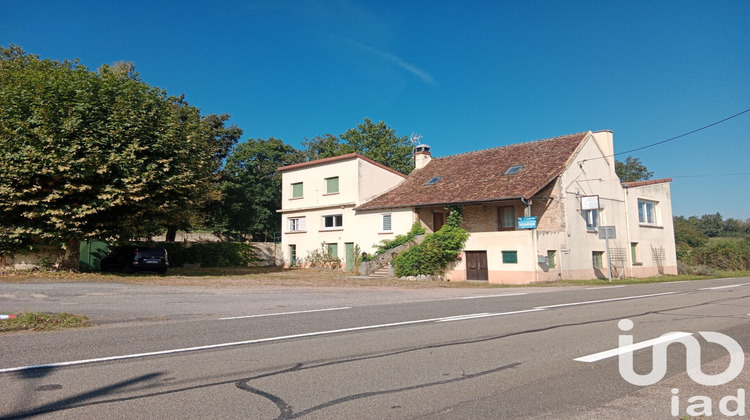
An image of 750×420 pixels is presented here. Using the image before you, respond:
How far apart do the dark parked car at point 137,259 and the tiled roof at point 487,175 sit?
1223 cm

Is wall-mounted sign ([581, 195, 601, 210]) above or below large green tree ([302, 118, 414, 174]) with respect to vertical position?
below

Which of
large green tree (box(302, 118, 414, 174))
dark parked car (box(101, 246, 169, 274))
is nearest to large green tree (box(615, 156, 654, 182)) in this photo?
large green tree (box(302, 118, 414, 174))

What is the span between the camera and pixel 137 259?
24.2m

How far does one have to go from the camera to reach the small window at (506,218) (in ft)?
88.2

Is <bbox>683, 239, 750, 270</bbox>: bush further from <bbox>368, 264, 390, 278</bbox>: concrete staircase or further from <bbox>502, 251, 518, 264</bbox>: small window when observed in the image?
<bbox>368, 264, 390, 278</bbox>: concrete staircase

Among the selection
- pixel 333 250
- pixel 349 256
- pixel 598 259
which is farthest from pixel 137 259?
pixel 598 259

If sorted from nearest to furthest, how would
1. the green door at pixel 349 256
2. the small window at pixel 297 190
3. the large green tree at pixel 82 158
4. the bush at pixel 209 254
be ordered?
the large green tree at pixel 82 158
the green door at pixel 349 256
the bush at pixel 209 254
the small window at pixel 297 190

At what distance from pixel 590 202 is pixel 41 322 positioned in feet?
80.0

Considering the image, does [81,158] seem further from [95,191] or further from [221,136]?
[221,136]

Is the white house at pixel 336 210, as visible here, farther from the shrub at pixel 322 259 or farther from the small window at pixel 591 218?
the small window at pixel 591 218

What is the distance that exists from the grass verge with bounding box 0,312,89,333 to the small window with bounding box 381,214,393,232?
2167 centimetres

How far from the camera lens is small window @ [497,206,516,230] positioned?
88.2 feet

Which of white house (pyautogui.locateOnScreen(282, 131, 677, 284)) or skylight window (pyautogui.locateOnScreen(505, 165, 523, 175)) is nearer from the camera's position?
white house (pyautogui.locateOnScreen(282, 131, 677, 284))

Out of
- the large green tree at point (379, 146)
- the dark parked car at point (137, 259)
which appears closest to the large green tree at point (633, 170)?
the large green tree at point (379, 146)
